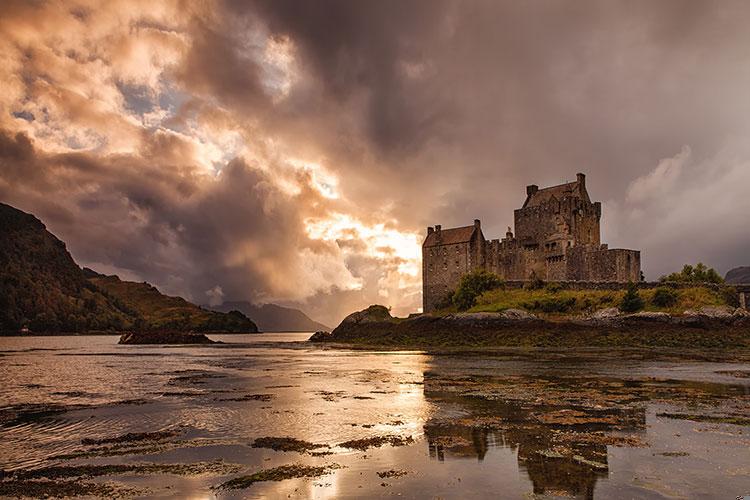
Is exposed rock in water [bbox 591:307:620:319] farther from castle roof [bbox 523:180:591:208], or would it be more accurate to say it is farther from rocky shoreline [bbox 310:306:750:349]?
castle roof [bbox 523:180:591:208]

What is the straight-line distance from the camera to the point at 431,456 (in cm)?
1274

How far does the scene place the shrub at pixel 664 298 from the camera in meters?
63.0

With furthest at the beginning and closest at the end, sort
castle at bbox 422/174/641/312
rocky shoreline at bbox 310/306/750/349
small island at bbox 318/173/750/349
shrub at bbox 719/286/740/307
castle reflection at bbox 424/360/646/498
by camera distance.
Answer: castle at bbox 422/174/641/312 → shrub at bbox 719/286/740/307 → small island at bbox 318/173/750/349 → rocky shoreline at bbox 310/306/750/349 → castle reflection at bbox 424/360/646/498

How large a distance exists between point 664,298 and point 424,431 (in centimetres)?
5722

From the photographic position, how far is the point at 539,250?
86.9m

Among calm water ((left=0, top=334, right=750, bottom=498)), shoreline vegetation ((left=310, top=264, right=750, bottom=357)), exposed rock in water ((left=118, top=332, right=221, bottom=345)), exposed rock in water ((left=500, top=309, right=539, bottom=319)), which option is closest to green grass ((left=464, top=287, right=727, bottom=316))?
shoreline vegetation ((left=310, top=264, right=750, bottom=357))

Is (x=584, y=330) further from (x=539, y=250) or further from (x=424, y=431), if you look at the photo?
(x=424, y=431)

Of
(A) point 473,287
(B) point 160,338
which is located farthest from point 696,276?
(B) point 160,338

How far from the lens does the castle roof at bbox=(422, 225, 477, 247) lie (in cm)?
9150

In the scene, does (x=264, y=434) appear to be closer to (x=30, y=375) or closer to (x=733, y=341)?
(x=30, y=375)

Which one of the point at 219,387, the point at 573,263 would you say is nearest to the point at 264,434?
the point at 219,387

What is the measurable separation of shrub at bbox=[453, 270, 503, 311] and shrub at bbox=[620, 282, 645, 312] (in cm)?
1768

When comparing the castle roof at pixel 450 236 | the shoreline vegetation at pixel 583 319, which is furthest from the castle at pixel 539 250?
the shoreline vegetation at pixel 583 319

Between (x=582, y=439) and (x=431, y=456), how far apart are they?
4.31m
